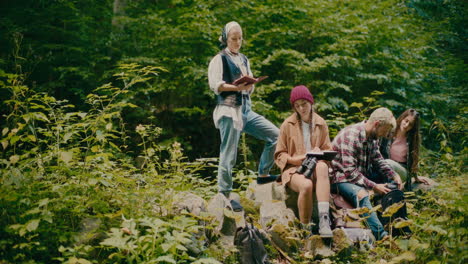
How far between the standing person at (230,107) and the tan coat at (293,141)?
25cm

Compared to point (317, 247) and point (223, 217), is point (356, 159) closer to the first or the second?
point (317, 247)

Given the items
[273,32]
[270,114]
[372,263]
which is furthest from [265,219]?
[273,32]

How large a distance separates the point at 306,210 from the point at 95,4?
6671 mm

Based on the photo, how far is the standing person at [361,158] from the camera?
4262mm

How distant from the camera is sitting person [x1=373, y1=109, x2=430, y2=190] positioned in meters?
4.89

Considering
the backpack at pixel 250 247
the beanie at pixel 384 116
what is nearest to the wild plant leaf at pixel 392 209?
the beanie at pixel 384 116

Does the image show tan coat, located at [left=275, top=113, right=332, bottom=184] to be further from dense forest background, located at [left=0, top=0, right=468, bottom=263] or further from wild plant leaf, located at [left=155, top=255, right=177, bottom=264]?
wild plant leaf, located at [left=155, top=255, right=177, bottom=264]

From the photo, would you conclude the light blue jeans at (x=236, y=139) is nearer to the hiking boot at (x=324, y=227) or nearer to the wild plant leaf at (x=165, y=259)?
the hiking boot at (x=324, y=227)

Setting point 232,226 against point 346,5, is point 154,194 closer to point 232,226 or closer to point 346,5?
point 232,226

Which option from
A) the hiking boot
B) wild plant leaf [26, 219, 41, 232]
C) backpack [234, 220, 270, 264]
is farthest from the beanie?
wild plant leaf [26, 219, 41, 232]

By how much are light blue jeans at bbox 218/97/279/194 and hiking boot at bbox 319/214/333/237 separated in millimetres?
1102

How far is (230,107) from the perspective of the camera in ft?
13.5

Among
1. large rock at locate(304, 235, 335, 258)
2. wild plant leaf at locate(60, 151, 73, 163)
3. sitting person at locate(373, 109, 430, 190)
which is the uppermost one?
wild plant leaf at locate(60, 151, 73, 163)

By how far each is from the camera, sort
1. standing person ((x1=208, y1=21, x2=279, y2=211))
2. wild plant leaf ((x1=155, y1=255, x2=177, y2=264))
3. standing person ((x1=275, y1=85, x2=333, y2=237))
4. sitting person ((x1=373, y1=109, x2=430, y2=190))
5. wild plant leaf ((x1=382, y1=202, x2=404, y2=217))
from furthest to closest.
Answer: sitting person ((x1=373, y1=109, x2=430, y2=190)) < standing person ((x1=208, y1=21, x2=279, y2=211)) < standing person ((x1=275, y1=85, x2=333, y2=237)) < wild plant leaf ((x1=382, y1=202, x2=404, y2=217)) < wild plant leaf ((x1=155, y1=255, x2=177, y2=264))
